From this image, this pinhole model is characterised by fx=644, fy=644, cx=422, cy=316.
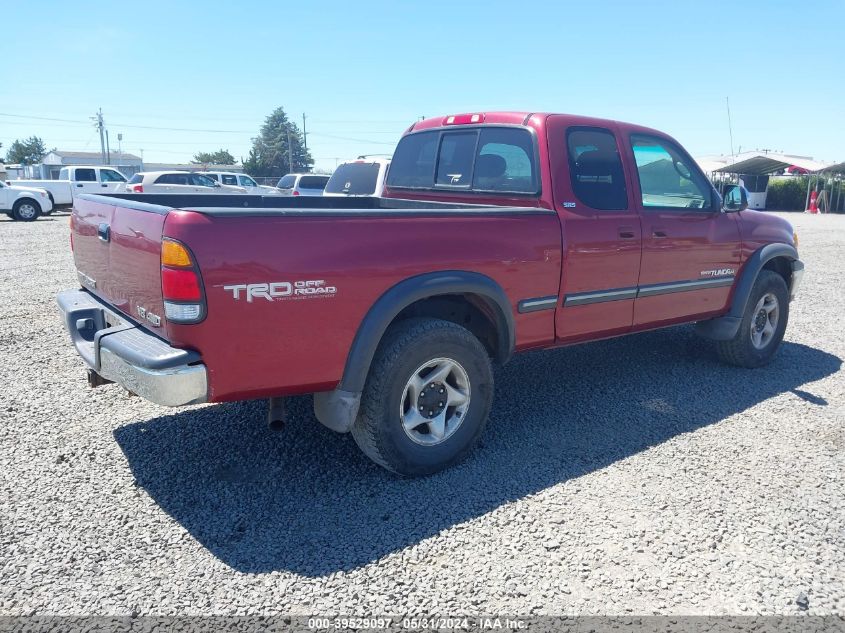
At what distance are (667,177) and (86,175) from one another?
25254 mm

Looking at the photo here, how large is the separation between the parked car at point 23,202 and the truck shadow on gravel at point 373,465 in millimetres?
20563

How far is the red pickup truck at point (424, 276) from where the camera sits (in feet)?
9.29

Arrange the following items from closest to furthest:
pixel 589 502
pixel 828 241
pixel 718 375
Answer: pixel 589 502
pixel 718 375
pixel 828 241

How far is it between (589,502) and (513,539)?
557mm

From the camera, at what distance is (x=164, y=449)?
3.87m

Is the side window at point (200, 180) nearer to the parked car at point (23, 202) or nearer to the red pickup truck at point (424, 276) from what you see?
the parked car at point (23, 202)

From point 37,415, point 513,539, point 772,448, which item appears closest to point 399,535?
point 513,539

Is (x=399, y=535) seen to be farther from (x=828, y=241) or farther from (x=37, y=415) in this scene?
(x=828, y=241)

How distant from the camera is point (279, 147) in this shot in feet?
296

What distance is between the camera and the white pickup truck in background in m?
23.6

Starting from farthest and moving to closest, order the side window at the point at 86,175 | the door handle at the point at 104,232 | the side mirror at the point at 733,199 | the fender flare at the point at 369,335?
the side window at the point at 86,175, the side mirror at the point at 733,199, the door handle at the point at 104,232, the fender flare at the point at 369,335

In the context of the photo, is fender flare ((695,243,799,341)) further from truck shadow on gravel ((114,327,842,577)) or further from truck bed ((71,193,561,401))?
truck bed ((71,193,561,401))

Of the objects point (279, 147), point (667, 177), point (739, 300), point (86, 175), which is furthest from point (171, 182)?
point (279, 147)

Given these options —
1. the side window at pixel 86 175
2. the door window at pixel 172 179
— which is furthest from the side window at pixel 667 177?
the side window at pixel 86 175
